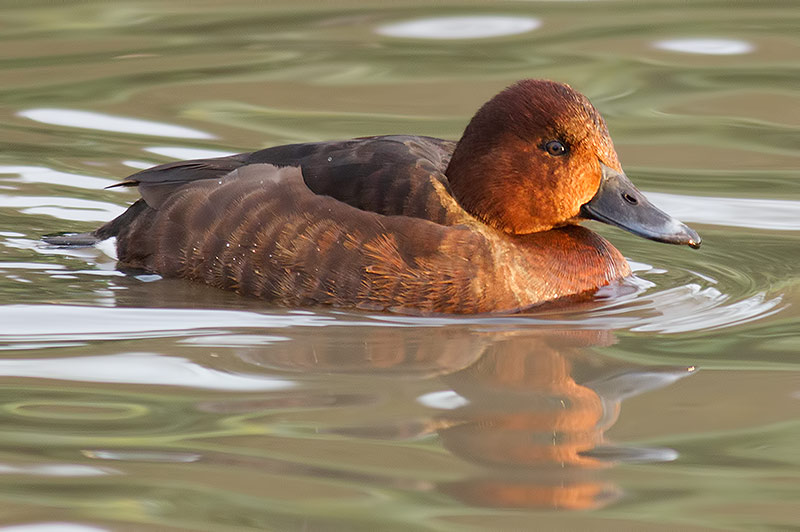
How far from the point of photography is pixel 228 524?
3.33 metres

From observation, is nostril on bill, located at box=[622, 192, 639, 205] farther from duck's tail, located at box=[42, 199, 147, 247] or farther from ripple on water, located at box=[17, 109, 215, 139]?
ripple on water, located at box=[17, 109, 215, 139]

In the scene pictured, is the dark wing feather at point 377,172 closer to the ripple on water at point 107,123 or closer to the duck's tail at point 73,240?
the duck's tail at point 73,240

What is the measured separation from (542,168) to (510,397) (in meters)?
1.49

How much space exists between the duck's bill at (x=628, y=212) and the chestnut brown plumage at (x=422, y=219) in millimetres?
38

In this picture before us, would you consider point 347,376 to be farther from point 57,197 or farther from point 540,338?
point 57,197

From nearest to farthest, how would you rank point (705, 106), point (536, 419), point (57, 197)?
point (536, 419)
point (57, 197)
point (705, 106)

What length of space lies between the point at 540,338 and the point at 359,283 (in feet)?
2.53

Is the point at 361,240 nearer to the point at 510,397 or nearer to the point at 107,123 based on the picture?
the point at 510,397

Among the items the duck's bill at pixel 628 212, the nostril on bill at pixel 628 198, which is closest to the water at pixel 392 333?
the duck's bill at pixel 628 212

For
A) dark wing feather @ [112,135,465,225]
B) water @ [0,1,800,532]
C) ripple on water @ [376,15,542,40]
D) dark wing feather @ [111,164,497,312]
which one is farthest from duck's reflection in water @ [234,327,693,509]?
ripple on water @ [376,15,542,40]

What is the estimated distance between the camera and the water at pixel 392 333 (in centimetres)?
354

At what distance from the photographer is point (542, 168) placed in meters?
5.58

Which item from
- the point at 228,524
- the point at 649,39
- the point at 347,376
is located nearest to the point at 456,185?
the point at 347,376

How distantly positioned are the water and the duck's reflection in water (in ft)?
0.04
